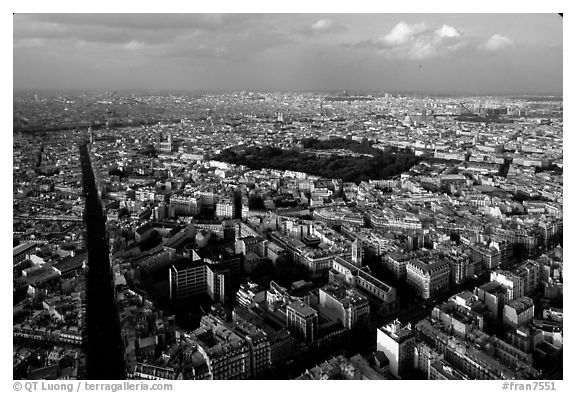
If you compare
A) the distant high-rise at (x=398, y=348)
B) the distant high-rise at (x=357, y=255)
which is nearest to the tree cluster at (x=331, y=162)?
the distant high-rise at (x=357, y=255)

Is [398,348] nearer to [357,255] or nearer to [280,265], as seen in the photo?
[357,255]

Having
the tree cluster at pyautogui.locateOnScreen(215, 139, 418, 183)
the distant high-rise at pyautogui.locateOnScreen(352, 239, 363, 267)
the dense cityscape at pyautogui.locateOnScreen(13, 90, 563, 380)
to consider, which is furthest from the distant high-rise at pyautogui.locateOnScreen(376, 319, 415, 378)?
the tree cluster at pyautogui.locateOnScreen(215, 139, 418, 183)

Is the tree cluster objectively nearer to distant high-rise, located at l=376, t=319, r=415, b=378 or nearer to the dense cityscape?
the dense cityscape

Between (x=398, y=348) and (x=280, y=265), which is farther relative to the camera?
(x=280, y=265)

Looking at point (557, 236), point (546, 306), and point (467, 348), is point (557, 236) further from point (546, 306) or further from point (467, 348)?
point (467, 348)

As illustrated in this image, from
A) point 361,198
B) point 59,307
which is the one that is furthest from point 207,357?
point 361,198

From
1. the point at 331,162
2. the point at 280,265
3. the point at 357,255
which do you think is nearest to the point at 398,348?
the point at 357,255

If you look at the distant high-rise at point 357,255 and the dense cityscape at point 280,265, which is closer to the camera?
the dense cityscape at point 280,265

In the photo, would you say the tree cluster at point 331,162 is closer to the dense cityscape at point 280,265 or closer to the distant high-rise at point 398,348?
the dense cityscape at point 280,265

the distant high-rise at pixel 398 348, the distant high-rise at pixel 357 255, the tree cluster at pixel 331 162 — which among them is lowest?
the distant high-rise at pixel 398 348
